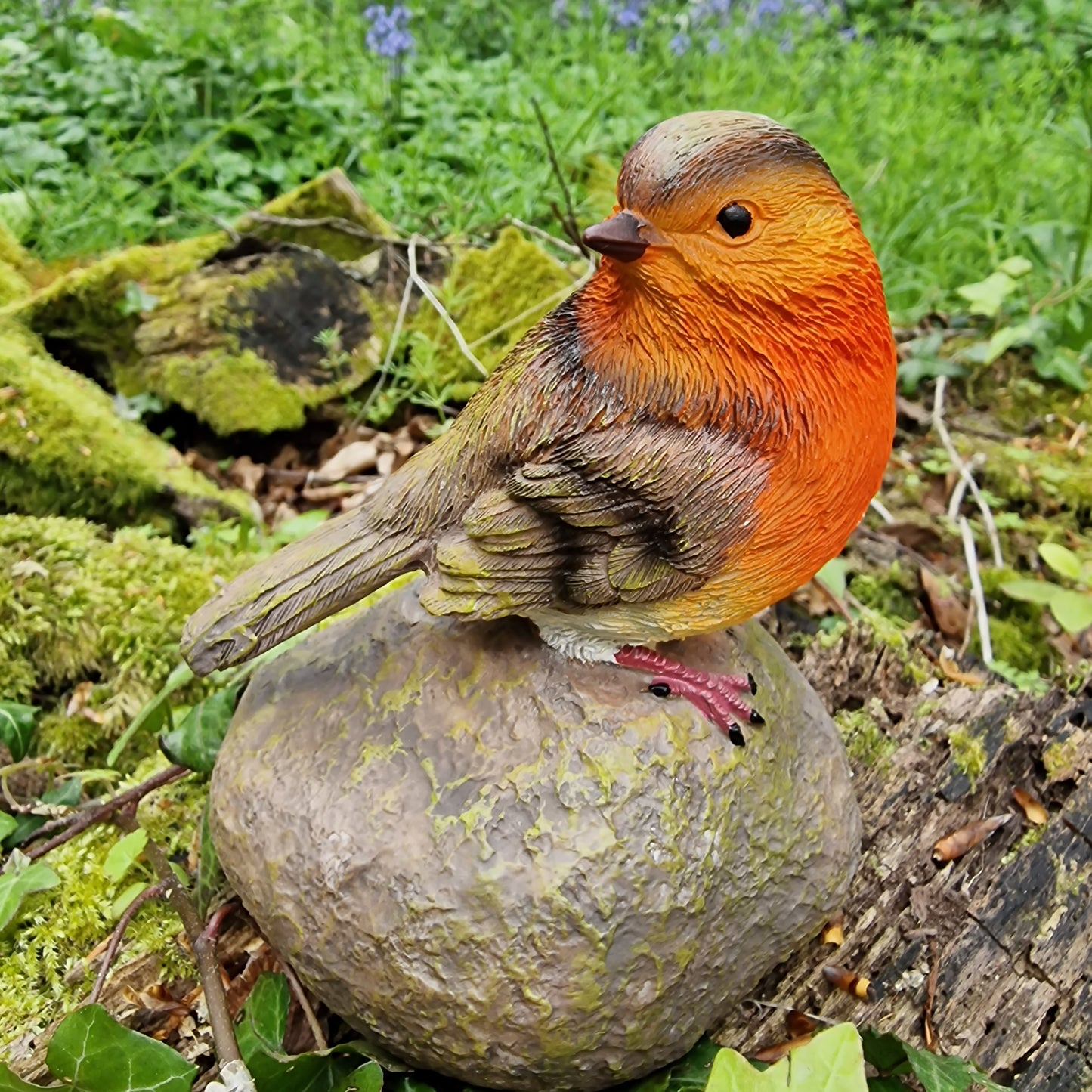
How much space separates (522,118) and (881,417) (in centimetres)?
408

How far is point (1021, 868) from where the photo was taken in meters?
2.16

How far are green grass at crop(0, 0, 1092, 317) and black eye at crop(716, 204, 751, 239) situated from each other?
3.07 meters

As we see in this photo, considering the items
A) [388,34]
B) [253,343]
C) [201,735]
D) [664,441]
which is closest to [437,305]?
[253,343]

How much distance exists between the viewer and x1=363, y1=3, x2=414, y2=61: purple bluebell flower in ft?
17.4

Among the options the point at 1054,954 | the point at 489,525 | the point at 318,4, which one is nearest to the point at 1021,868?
the point at 1054,954

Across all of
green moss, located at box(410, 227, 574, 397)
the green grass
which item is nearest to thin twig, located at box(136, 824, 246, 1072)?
green moss, located at box(410, 227, 574, 397)

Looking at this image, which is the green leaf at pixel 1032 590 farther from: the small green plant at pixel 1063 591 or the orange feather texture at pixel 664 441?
the orange feather texture at pixel 664 441

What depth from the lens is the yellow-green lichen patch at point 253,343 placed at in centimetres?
364

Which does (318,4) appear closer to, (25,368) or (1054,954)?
(25,368)

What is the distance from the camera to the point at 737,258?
5.09 ft

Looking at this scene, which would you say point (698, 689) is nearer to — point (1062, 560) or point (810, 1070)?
point (810, 1070)

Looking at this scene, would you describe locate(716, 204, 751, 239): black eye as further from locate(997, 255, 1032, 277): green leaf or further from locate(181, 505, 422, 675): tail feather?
locate(997, 255, 1032, 277): green leaf

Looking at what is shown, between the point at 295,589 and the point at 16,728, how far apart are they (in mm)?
1001

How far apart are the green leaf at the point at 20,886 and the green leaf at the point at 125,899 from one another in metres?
0.20
